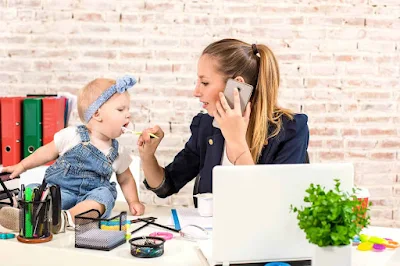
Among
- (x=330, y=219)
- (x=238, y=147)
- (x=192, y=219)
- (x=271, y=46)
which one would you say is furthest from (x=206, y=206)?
(x=271, y=46)

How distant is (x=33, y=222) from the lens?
5.29ft

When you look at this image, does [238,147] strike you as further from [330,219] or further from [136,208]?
[330,219]

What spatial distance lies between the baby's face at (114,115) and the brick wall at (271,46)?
119 cm

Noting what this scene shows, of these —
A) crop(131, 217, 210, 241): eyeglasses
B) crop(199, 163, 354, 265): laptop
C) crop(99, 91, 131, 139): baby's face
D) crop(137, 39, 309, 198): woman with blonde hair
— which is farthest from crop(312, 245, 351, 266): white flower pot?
crop(99, 91, 131, 139): baby's face

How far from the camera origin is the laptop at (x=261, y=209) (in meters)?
1.37

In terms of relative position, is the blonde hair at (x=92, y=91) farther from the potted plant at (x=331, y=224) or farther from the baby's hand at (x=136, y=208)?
the potted plant at (x=331, y=224)

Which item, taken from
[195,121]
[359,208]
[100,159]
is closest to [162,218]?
[100,159]

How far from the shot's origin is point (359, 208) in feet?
4.33

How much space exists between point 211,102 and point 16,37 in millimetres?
1787

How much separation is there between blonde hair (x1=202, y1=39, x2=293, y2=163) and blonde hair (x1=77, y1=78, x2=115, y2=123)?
39cm

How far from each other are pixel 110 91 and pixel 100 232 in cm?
73

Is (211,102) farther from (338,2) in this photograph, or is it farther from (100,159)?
(338,2)

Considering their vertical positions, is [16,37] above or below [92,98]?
above

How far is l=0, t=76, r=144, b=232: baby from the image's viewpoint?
207 cm
